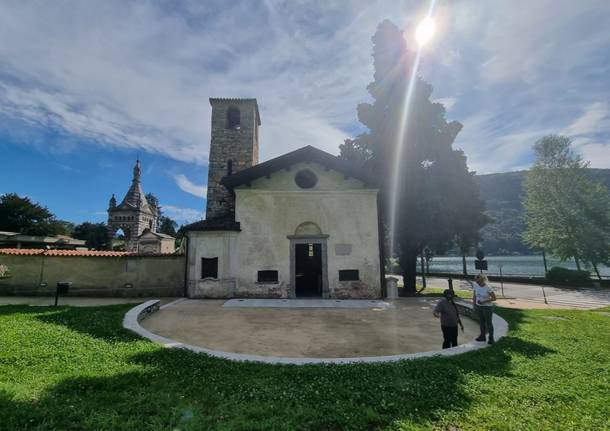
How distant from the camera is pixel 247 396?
414cm

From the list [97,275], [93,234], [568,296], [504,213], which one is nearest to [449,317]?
[97,275]

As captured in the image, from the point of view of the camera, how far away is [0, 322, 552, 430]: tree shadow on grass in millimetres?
3457

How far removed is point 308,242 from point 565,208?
29.9 m

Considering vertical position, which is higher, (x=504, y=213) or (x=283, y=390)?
(x=504, y=213)

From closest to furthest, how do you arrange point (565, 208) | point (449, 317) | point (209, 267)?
point (449, 317), point (209, 267), point (565, 208)

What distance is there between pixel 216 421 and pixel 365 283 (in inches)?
495

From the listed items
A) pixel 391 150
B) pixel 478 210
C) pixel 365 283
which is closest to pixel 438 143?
pixel 391 150

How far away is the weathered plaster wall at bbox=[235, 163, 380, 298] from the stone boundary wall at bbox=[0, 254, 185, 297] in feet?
14.5

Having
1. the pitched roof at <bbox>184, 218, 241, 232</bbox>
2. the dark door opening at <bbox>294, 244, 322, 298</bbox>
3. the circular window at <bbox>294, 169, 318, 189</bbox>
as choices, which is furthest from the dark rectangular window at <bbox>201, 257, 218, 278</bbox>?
the circular window at <bbox>294, 169, 318, 189</bbox>

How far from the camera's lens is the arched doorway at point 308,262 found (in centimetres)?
1520

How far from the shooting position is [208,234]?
1509 cm

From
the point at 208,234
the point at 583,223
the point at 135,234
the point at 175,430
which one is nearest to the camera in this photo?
the point at 175,430

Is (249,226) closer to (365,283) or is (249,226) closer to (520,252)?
(365,283)

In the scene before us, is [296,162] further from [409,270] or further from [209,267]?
[409,270]
